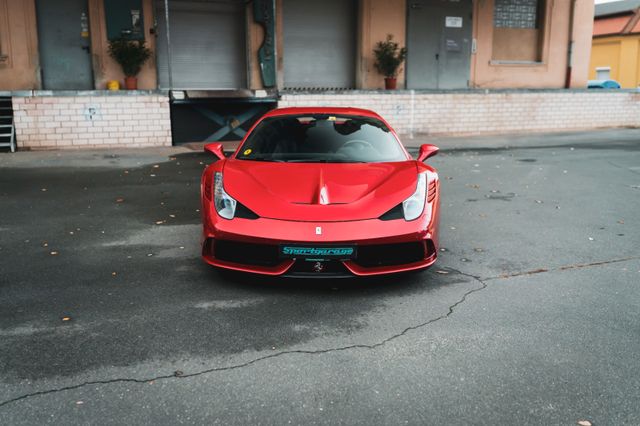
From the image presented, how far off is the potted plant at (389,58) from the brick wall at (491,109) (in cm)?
96

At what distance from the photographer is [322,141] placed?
17.9 ft

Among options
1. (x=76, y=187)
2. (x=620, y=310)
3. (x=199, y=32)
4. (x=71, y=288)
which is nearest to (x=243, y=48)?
(x=199, y=32)

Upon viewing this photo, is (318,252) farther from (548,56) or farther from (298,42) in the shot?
(548,56)

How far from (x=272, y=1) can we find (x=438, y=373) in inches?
550

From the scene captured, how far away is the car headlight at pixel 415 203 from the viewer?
169 inches

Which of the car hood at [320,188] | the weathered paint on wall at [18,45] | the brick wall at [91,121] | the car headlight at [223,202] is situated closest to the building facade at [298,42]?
the weathered paint on wall at [18,45]

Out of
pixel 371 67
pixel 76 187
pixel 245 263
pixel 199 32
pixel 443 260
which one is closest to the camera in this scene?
pixel 245 263

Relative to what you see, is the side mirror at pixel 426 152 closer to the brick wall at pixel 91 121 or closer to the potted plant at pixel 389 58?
the brick wall at pixel 91 121

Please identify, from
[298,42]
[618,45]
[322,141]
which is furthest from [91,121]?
[618,45]

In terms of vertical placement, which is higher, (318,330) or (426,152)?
(426,152)

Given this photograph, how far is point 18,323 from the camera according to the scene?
3662mm

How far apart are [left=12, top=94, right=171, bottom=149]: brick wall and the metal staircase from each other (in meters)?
0.14

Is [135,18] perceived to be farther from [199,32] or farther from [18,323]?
[18,323]

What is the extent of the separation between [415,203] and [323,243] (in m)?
0.86
